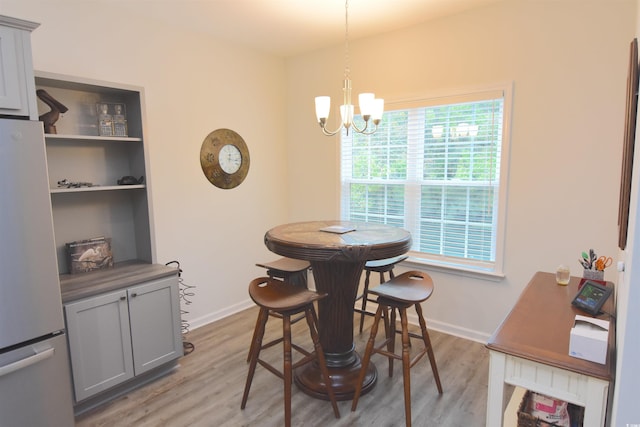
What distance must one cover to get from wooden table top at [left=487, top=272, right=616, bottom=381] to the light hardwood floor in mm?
848

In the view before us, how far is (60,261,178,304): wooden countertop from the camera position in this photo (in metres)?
2.23

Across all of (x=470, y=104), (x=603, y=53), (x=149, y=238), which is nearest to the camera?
(x=603, y=53)

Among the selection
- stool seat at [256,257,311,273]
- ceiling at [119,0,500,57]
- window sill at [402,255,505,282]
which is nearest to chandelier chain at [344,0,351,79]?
ceiling at [119,0,500,57]

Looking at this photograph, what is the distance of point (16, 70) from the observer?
1.79 m

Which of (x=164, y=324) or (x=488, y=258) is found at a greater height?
(x=488, y=258)

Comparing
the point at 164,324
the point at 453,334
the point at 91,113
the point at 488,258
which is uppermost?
the point at 91,113

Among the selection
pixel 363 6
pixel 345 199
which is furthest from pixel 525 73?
pixel 345 199

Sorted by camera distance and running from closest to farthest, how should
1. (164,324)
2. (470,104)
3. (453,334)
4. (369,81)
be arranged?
(164,324)
(470,104)
(453,334)
(369,81)

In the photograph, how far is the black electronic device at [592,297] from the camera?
67.6 inches

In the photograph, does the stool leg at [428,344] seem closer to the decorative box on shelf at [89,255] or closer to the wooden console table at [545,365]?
the wooden console table at [545,365]

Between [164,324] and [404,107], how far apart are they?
2679mm

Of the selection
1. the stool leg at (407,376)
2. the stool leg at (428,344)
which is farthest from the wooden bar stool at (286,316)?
the stool leg at (428,344)

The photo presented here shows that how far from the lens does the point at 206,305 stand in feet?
11.9

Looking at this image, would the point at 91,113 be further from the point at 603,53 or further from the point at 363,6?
the point at 603,53
